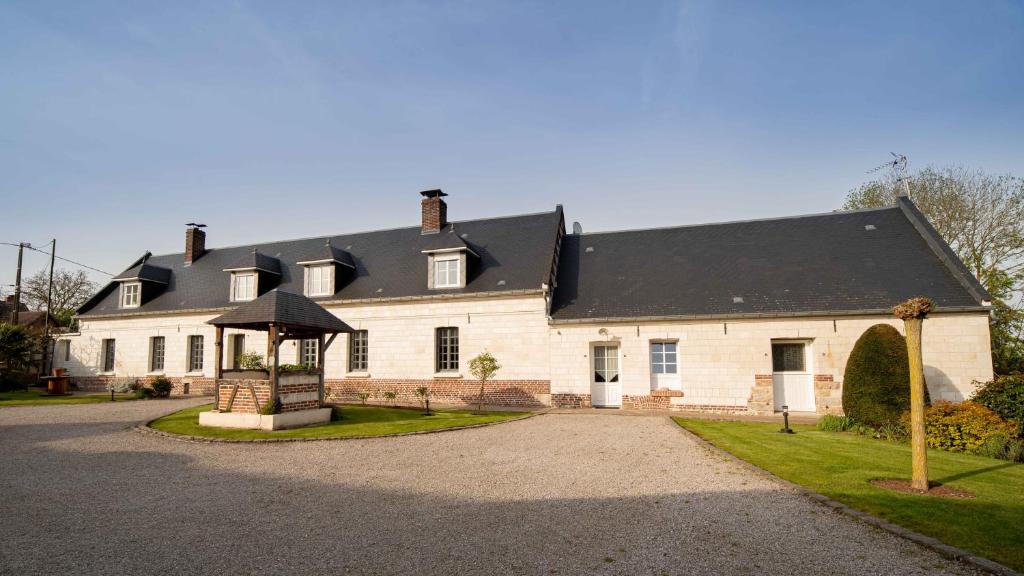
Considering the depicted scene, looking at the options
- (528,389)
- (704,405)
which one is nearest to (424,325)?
(528,389)

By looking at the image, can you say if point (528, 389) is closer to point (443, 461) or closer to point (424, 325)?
point (424, 325)

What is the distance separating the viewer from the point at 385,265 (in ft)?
72.6


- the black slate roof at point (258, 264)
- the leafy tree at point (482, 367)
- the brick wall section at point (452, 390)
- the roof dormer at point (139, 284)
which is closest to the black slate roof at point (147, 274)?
the roof dormer at point (139, 284)

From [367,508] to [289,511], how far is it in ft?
3.02

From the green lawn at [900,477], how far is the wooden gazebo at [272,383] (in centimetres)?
960

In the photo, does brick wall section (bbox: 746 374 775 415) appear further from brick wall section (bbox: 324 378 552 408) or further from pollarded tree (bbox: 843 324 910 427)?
brick wall section (bbox: 324 378 552 408)

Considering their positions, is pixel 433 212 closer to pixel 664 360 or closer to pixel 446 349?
pixel 446 349

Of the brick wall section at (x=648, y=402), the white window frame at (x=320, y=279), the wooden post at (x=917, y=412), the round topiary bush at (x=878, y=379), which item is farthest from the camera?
the white window frame at (x=320, y=279)

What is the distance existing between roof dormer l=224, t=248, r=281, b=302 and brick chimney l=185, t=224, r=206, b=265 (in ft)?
16.2

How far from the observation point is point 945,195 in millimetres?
23828

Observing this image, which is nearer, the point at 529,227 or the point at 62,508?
the point at 62,508

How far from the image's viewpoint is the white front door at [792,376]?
15672 mm

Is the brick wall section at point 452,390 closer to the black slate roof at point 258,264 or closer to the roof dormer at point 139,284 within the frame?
the black slate roof at point 258,264

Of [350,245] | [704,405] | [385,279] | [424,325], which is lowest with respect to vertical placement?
[704,405]
